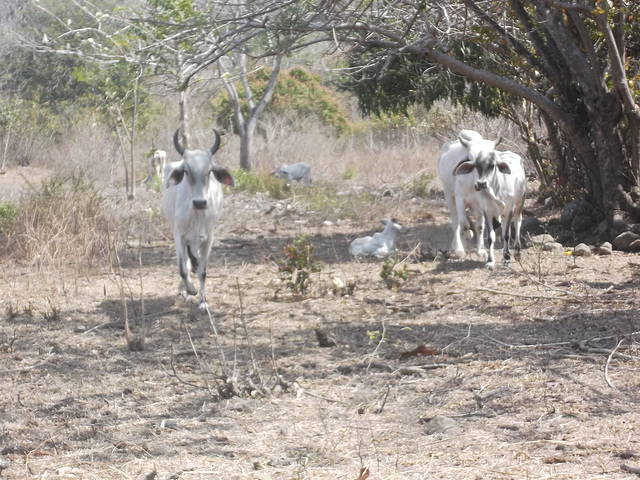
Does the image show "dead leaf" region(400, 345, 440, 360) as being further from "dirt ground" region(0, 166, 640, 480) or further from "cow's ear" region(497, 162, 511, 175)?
"cow's ear" region(497, 162, 511, 175)

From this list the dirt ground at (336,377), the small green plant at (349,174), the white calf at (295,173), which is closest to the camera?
the dirt ground at (336,377)

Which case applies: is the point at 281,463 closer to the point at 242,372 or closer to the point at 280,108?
the point at 242,372

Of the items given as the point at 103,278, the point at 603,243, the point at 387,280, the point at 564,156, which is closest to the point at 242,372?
the point at 387,280

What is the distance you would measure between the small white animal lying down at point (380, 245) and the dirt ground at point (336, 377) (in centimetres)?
75

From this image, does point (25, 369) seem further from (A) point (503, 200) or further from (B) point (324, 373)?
(A) point (503, 200)

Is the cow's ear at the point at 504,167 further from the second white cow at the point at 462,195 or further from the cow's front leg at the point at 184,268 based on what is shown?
the cow's front leg at the point at 184,268

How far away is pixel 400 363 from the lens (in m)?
5.43

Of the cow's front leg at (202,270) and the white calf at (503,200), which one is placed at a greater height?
the white calf at (503,200)

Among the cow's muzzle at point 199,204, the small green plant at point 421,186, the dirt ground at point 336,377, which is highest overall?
the cow's muzzle at point 199,204

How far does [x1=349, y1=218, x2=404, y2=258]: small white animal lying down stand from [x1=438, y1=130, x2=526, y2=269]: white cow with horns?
0.71 m

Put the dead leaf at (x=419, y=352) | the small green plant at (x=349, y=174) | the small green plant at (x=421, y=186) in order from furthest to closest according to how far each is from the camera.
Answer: the small green plant at (x=349, y=174)
the small green plant at (x=421, y=186)
the dead leaf at (x=419, y=352)

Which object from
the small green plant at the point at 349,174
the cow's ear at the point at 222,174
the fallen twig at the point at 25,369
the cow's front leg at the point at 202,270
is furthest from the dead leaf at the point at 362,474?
the small green plant at the point at 349,174

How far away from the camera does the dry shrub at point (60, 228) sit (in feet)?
28.7

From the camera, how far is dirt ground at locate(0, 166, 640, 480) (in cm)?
387
